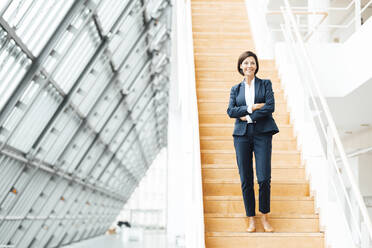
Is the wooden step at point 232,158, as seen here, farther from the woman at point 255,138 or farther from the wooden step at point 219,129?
the woman at point 255,138

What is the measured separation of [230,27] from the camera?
10.5m

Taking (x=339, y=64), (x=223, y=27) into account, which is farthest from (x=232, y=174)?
(x=223, y=27)

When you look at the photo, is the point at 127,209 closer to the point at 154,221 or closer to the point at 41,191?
the point at 154,221

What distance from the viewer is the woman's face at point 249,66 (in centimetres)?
486

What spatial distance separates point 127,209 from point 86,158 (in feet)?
91.1

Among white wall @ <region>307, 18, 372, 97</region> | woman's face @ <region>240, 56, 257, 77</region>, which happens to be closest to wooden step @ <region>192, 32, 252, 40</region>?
white wall @ <region>307, 18, 372, 97</region>

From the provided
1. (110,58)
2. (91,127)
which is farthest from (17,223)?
(110,58)

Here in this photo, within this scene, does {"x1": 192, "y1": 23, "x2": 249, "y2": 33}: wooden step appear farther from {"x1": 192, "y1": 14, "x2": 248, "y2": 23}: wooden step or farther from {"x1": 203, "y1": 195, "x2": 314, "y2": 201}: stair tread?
{"x1": 203, "y1": 195, "x2": 314, "y2": 201}: stair tread

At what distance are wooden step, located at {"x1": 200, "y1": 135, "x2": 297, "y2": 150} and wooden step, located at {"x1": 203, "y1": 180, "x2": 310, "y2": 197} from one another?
2.62ft

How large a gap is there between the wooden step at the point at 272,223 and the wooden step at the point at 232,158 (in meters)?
1.08

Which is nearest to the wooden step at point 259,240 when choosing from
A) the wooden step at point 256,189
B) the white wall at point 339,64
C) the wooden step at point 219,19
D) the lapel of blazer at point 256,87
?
the wooden step at point 256,189

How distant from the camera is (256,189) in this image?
18.0ft

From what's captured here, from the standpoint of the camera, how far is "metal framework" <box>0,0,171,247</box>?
9539 millimetres

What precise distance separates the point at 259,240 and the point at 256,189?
2.99 ft
